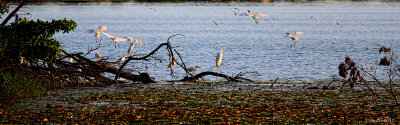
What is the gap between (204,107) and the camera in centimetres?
1230

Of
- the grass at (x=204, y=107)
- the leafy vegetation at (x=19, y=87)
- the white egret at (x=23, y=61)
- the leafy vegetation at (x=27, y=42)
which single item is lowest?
the grass at (x=204, y=107)

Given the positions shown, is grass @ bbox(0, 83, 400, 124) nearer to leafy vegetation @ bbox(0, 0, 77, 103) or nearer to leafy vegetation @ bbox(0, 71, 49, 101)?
leafy vegetation @ bbox(0, 71, 49, 101)

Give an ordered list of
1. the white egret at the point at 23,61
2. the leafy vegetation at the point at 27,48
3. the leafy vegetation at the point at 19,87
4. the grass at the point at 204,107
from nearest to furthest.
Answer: the grass at the point at 204,107 < the leafy vegetation at the point at 19,87 < the leafy vegetation at the point at 27,48 < the white egret at the point at 23,61

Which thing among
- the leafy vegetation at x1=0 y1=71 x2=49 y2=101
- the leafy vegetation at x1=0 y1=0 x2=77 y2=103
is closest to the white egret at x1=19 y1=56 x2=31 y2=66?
the leafy vegetation at x1=0 y1=0 x2=77 y2=103

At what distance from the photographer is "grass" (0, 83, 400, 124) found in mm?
10859

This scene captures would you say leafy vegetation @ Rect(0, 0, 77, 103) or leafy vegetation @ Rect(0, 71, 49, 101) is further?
leafy vegetation @ Rect(0, 0, 77, 103)

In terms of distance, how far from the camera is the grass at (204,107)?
10859mm

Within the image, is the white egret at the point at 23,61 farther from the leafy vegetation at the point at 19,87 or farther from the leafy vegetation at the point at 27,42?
the leafy vegetation at the point at 19,87

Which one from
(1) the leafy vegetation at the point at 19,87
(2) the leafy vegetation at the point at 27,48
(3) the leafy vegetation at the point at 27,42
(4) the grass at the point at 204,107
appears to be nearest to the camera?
(4) the grass at the point at 204,107

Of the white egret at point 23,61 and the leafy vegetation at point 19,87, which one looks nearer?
the leafy vegetation at point 19,87

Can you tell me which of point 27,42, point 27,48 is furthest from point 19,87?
point 27,42

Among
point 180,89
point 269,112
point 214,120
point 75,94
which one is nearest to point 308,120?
point 269,112

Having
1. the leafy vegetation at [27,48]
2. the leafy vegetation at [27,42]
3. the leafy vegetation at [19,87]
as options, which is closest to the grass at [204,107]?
the leafy vegetation at [19,87]

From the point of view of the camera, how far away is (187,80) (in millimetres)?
17406
